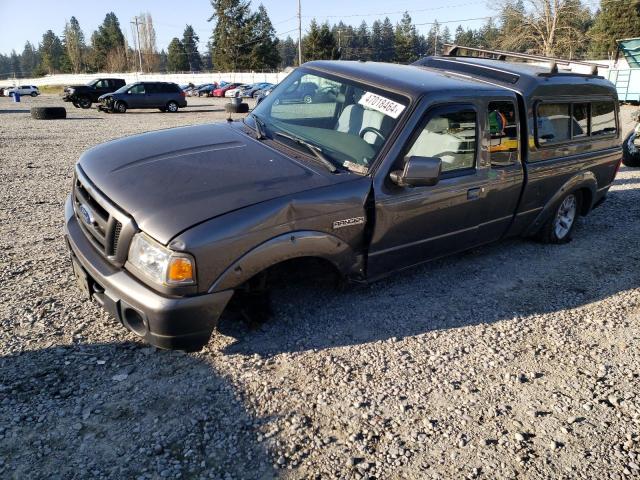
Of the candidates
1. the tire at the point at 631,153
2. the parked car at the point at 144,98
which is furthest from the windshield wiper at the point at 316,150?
the parked car at the point at 144,98

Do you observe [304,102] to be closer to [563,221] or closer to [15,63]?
[563,221]

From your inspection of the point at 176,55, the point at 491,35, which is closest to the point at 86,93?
the point at 491,35

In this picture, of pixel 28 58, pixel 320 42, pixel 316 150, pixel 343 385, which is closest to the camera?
pixel 343 385

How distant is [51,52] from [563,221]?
145m

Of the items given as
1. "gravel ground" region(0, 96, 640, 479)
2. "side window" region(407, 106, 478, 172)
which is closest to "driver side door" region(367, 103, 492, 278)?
"side window" region(407, 106, 478, 172)

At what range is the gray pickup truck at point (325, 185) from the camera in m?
2.74

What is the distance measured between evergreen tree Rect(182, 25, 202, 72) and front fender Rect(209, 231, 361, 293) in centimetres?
11552

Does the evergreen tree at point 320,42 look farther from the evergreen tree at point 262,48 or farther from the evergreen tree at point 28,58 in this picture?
the evergreen tree at point 28,58

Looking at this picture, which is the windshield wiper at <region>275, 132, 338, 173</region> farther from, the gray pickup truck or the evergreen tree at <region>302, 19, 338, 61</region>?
the evergreen tree at <region>302, 19, 338, 61</region>

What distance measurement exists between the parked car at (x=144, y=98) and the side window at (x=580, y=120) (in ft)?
78.0

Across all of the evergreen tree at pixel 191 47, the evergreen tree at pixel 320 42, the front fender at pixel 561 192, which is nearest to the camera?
the front fender at pixel 561 192

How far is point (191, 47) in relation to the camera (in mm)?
110812

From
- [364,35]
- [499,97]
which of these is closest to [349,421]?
[499,97]

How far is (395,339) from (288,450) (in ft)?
4.27
